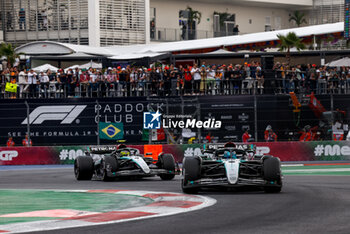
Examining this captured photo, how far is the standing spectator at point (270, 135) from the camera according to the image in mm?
27234

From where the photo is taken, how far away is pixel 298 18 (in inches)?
2490

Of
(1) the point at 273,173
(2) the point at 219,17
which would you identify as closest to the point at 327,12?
(2) the point at 219,17

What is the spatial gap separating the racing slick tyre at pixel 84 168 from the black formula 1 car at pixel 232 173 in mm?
5784

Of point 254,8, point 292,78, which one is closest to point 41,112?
point 292,78

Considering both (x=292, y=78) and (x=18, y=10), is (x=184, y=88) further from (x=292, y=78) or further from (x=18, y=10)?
(x=18, y=10)

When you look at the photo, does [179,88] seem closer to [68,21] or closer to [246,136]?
[246,136]

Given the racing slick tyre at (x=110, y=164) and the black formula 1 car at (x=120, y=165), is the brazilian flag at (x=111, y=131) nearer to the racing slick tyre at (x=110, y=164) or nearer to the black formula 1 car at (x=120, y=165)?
the black formula 1 car at (x=120, y=165)

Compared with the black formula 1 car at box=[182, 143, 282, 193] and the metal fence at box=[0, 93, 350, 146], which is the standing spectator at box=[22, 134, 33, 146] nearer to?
the metal fence at box=[0, 93, 350, 146]

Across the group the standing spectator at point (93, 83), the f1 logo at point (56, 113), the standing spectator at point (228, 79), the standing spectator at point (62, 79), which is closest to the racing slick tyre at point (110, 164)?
the f1 logo at point (56, 113)

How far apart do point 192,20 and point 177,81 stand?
95.2ft

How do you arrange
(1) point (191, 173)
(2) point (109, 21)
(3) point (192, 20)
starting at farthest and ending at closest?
(3) point (192, 20)
(2) point (109, 21)
(1) point (191, 173)

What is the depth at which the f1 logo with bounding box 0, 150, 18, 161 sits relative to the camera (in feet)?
94.6

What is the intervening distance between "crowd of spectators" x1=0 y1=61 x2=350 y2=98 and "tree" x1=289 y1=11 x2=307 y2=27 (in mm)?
33172

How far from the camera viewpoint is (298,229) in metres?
8.48
